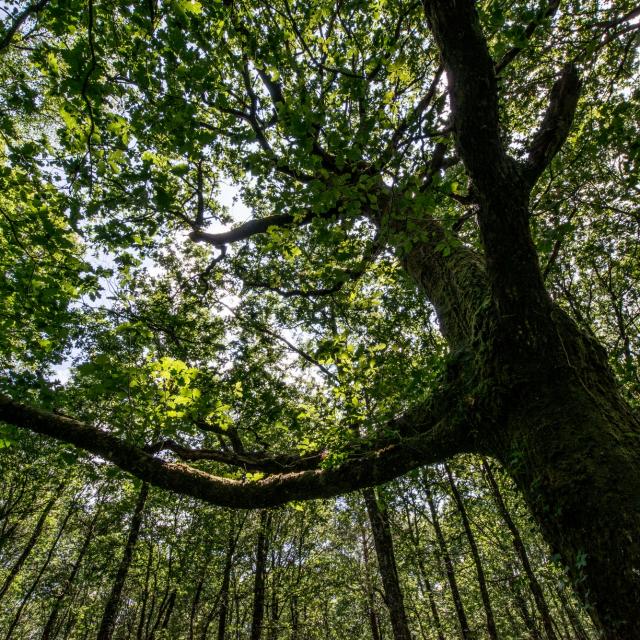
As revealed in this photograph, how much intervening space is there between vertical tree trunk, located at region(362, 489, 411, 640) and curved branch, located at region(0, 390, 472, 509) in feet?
13.7

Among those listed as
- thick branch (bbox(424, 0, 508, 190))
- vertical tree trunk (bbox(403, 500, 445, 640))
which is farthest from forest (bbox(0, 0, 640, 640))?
vertical tree trunk (bbox(403, 500, 445, 640))

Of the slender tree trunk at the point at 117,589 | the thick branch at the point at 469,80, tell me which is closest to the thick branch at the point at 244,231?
the thick branch at the point at 469,80

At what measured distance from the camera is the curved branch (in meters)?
3.60

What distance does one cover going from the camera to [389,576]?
8391mm

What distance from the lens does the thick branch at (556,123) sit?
138 inches

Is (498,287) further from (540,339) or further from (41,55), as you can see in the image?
(41,55)

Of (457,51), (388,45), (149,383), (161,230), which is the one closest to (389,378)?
(149,383)

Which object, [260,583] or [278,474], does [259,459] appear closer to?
[278,474]

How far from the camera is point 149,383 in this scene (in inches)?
169

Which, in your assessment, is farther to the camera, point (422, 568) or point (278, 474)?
point (422, 568)

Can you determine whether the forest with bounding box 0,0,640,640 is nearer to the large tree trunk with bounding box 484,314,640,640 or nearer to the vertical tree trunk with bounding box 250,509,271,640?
the large tree trunk with bounding box 484,314,640,640

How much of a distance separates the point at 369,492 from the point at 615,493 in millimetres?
7429

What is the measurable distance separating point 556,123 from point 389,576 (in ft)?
30.7

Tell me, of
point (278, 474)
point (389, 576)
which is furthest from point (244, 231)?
point (389, 576)
